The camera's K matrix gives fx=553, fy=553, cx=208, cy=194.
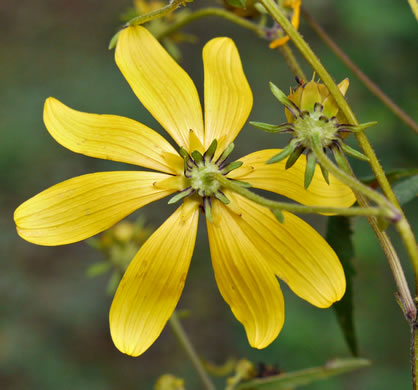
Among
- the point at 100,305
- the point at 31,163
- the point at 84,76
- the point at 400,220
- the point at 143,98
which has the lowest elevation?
the point at 400,220

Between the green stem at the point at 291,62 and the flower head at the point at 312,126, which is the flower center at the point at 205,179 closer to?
the flower head at the point at 312,126

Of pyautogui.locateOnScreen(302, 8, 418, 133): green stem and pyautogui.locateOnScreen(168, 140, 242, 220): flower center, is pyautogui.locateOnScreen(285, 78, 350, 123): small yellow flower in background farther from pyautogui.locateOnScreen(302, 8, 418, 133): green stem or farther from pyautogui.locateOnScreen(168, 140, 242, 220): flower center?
pyautogui.locateOnScreen(302, 8, 418, 133): green stem

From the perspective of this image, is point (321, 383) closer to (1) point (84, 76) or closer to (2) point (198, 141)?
(2) point (198, 141)

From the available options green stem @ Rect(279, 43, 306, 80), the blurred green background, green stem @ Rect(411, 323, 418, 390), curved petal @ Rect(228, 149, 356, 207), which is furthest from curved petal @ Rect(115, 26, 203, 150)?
the blurred green background

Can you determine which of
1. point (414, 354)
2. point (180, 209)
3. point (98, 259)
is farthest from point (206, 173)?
point (98, 259)

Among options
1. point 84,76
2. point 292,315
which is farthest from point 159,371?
point 84,76

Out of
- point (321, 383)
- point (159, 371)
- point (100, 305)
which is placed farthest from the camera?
point (159, 371)

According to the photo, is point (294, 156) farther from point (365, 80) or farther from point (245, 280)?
point (365, 80)
